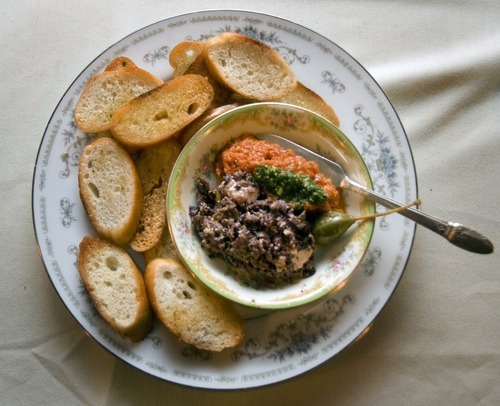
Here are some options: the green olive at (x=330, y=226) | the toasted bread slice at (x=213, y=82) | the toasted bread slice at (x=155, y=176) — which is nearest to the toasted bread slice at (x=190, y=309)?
the toasted bread slice at (x=155, y=176)

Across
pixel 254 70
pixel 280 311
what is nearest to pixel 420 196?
pixel 280 311

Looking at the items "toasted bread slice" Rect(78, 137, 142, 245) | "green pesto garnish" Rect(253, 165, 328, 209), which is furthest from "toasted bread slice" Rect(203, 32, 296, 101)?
"toasted bread slice" Rect(78, 137, 142, 245)

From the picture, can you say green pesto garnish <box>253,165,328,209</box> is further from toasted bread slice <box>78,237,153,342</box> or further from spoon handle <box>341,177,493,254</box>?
toasted bread slice <box>78,237,153,342</box>

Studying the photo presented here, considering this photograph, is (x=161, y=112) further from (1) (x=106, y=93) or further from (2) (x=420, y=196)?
(2) (x=420, y=196)

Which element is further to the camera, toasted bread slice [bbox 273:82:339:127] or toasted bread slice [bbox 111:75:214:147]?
toasted bread slice [bbox 273:82:339:127]

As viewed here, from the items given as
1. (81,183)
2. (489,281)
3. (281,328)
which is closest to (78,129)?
(81,183)

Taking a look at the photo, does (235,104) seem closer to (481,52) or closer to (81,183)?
(81,183)
